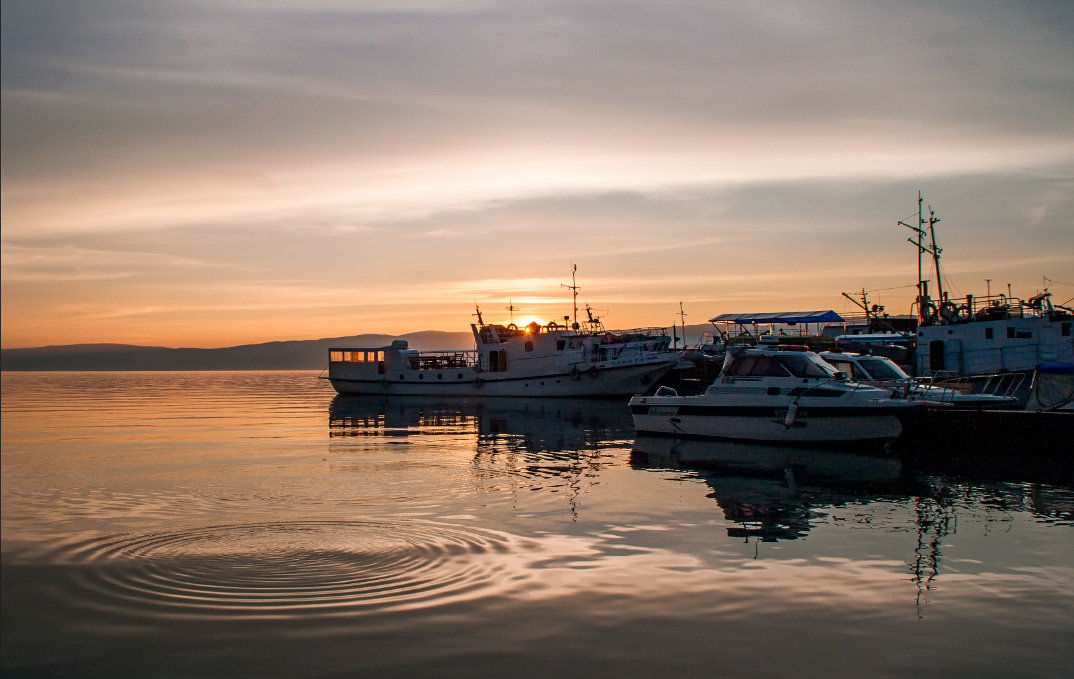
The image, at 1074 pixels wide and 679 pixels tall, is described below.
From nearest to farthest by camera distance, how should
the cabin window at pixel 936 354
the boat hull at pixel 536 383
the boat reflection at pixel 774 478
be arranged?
1. the boat reflection at pixel 774 478
2. the cabin window at pixel 936 354
3. the boat hull at pixel 536 383

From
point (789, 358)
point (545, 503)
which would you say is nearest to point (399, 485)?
point (545, 503)

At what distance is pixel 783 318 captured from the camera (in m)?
75.9

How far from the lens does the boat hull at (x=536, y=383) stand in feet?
193

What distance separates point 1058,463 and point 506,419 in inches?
1077

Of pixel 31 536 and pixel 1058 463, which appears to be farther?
pixel 1058 463

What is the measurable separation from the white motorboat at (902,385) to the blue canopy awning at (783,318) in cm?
4189

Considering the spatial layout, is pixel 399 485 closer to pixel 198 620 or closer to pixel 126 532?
pixel 126 532

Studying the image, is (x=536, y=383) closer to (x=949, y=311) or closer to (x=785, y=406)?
(x=949, y=311)

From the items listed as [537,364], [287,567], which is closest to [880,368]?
[287,567]

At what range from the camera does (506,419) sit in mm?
45000

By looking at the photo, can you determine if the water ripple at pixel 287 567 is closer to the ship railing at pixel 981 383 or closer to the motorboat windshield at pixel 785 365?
the motorboat windshield at pixel 785 365

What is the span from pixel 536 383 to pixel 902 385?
35884 millimetres

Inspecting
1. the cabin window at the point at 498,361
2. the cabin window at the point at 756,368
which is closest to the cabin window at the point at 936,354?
the cabin window at the point at 756,368

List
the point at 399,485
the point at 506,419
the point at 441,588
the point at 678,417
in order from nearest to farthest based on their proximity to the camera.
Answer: the point at 441,588
the point at 399,485
the point at 678,417
the point at 506,419
